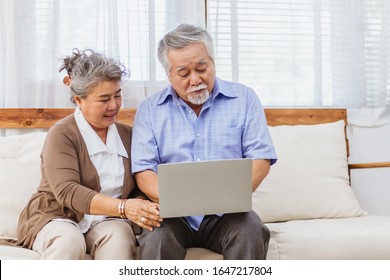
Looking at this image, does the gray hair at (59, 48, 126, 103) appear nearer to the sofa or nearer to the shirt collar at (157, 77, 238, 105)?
the shirt collar at (157, 77, 238, 105)

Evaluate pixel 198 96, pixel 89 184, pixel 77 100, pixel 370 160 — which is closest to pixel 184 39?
pixel 198 96

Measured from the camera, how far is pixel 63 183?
1.84 meters

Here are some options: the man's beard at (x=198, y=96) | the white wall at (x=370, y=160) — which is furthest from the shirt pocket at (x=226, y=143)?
the white wall at (x=370, y=160)

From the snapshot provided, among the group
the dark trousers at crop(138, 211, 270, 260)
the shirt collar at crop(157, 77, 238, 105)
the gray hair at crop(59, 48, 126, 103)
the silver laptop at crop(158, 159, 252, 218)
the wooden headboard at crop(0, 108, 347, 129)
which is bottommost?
the dark trousers at crop(138, 211, 270, 260)

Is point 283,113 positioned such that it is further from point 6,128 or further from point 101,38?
point 6,128

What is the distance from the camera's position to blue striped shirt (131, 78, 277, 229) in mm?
1981

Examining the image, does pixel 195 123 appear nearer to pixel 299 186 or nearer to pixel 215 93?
pixel 215 93

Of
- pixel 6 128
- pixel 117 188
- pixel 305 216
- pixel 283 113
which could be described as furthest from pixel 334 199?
pixel 6 128

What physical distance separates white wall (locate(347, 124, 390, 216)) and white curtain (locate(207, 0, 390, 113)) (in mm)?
136

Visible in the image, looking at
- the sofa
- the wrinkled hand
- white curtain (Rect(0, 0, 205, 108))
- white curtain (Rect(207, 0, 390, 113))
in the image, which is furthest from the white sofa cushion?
white curtain (Rect(0, 0, 205, 108))

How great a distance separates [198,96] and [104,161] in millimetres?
396

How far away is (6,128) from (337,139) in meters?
1.49

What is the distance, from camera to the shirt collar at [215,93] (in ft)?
6.73
